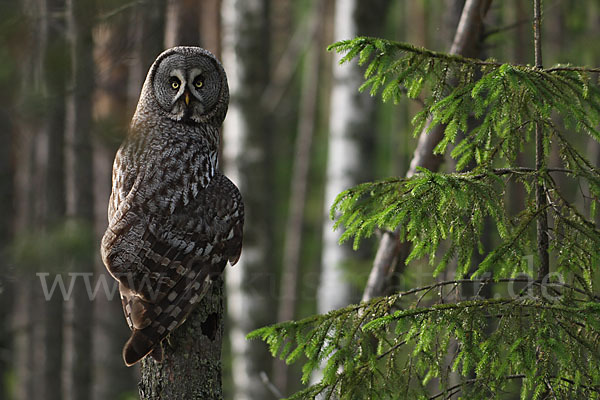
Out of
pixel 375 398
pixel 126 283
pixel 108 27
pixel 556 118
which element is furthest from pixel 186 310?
pixel 556 118

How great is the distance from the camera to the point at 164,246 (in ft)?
11.8

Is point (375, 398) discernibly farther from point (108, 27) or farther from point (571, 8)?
point (571, 8)

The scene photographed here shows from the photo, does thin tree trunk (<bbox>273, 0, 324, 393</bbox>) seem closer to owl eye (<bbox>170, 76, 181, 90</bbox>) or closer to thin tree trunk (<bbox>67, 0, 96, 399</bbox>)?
thin tree trunk (<bbox>67, 0, 96, 399</bbox>)

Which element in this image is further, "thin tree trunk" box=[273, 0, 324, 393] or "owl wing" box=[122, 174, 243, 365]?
"thin tree trunk" box=[273, 0, 324, 393]

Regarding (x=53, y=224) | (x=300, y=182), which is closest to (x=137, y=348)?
(x=53, y=224)

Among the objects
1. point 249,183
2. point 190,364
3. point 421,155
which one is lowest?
point 190,364

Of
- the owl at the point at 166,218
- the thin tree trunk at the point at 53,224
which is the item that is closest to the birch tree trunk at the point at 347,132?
the thin tree trunk at the point at 53,224

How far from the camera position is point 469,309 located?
2.94 metres

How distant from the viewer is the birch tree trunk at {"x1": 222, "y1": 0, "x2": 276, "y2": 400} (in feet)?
29.7

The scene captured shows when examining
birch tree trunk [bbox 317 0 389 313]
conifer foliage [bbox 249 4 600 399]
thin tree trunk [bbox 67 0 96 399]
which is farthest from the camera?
thin tree trunk [bbox 67 0 96 399]

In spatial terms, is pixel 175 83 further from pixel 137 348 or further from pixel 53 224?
pixel 53 224

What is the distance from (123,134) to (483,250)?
87.3 inches

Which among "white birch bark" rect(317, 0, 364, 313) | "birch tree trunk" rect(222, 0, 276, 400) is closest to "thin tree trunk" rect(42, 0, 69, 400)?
"birch tree trunk" rect(222, 0, 276, 400)

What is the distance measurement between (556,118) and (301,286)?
34.4 ft
